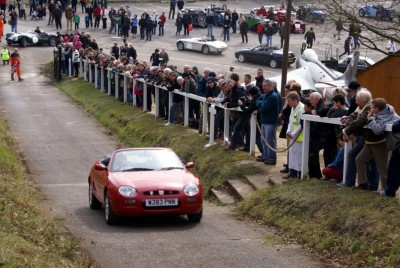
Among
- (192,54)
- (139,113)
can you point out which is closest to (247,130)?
(139,113)

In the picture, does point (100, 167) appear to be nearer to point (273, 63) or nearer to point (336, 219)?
point (336, 219)

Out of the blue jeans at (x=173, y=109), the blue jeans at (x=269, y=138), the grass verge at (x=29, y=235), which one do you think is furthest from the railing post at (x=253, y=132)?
the blue jeans at (x=173, y=109)

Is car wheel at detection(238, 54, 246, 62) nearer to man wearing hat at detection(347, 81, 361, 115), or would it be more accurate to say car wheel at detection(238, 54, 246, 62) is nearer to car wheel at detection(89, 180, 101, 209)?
car wheel at detection(89, 180, 101, 209)

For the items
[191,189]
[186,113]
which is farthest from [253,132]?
[186,113]

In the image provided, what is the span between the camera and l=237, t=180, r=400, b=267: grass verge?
38.0 feet

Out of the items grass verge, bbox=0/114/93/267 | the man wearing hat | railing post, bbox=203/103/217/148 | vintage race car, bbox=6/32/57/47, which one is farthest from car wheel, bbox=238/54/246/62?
the man wearing hat

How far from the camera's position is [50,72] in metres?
51.0

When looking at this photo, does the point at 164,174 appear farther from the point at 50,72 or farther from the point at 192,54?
the point at 192,54

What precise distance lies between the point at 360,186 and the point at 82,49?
109ft

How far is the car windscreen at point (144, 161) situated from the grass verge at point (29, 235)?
5.58 feet

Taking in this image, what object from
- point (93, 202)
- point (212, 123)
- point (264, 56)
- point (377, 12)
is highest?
point (377, 12)

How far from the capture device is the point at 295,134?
1633 cm

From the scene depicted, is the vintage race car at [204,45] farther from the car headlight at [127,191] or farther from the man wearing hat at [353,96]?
the car headlight at [127,191]

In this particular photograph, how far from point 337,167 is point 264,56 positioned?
36968 millimetres
